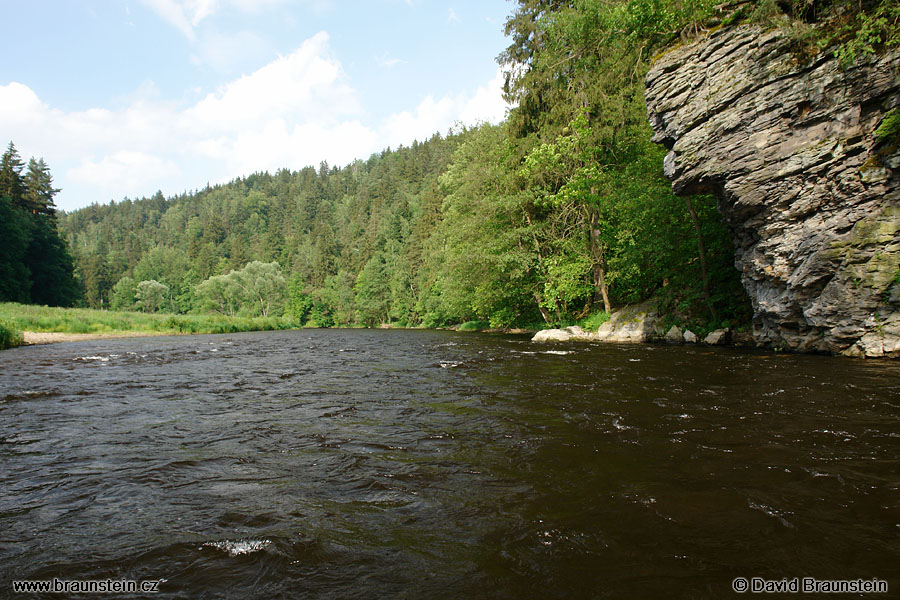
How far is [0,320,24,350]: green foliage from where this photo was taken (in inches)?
808

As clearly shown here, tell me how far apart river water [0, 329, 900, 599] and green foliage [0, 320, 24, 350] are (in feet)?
56.3

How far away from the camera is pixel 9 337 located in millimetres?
21188

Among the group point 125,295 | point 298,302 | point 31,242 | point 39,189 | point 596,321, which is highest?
point 39,189

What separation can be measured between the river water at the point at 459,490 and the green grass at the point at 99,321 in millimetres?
23343

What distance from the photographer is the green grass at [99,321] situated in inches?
1086

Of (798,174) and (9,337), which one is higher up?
(798,174)

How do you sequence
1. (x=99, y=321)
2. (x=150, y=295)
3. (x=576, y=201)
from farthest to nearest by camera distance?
(x=150, y=295) → (x=99, y=321) → (x=576, y=201)

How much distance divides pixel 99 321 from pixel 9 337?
38.5ft

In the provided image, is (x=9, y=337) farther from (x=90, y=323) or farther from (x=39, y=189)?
(x=39, y=189)

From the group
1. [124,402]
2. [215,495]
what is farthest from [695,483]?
[124,402]

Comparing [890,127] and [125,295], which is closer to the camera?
[890,127]

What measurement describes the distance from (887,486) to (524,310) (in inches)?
1123
